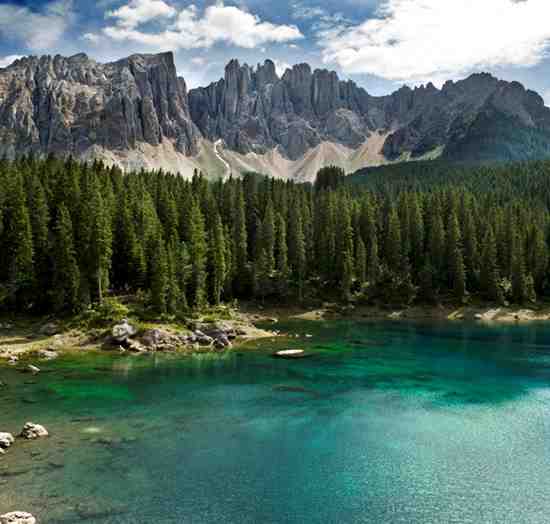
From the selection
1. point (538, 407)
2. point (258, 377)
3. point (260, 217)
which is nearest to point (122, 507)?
point (258, 377)

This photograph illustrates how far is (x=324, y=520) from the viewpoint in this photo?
27109 mm

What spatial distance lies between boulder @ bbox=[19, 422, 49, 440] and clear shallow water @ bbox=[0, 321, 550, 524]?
32.4 inches

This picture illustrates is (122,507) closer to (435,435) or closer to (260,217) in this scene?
(435,435)

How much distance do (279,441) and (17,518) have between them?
18319 mm

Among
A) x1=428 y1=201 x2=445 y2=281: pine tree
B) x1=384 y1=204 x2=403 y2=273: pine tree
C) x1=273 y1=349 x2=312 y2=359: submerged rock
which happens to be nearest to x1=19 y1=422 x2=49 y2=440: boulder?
x1=273 y1=349 x2=312 y2=359: submerged rock

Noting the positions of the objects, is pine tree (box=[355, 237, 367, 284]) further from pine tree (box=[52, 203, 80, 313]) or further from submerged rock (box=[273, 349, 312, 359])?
pine tree (box=[52, 203, 80, 313])

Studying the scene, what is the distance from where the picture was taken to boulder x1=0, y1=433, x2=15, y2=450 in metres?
34.0

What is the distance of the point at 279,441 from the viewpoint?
1495 inches

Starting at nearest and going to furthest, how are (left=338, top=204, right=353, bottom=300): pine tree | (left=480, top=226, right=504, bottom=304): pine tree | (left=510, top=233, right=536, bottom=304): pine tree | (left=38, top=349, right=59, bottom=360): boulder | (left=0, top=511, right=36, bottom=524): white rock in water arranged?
1. (left=0, top=511, right=36, bottom=524): white rock in water
2. (left=38, top=349, right=59, bottom=360): boulder
3. (left=338, top=204, right=353, bottom=300): pine tree
4. (left=510, top=233, right=536, bottom=304): pine tree
5. (left=480, top=226, right=504, bottom=304): pine tree

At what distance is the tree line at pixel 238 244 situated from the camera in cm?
8094

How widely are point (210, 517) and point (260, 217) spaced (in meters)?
110

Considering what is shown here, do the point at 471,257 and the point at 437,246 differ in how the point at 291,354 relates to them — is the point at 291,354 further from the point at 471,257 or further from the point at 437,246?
the point at 471,257

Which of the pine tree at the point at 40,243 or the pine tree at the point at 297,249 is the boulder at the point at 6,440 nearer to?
the pine tree at the point at 40,243

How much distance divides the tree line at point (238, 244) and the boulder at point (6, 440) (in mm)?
44200
